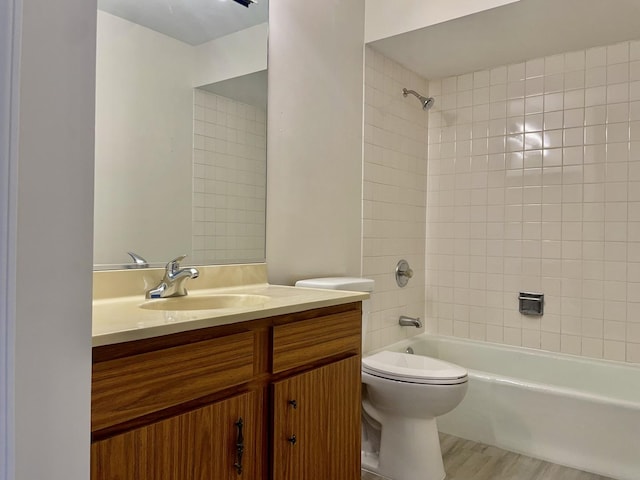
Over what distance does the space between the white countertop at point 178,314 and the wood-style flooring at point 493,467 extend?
3.40ft

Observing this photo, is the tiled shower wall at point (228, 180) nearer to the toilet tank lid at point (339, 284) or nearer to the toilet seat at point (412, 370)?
the toilet tank lid at point (339, 284)

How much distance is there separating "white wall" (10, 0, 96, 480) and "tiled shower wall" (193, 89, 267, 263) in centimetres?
116

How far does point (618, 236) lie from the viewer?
250 cm

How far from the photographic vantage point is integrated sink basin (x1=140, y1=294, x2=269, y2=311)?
150cm

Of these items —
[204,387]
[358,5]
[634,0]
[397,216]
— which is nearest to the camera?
[204,387]

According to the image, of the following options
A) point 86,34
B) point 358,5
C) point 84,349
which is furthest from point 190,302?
point 358,5

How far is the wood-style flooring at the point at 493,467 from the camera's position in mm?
2078

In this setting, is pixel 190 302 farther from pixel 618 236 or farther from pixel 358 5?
pixel 618 236

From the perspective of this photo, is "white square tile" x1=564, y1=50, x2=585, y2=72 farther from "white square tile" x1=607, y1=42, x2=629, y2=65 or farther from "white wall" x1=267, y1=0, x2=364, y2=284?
"white wall" x1=267, y1=0, x2=364, y2=284

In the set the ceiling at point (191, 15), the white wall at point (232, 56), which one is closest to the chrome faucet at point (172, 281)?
the white wall at point (232, 56)

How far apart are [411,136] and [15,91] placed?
256cm

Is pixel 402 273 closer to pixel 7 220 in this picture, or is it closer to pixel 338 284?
pixel 338 284

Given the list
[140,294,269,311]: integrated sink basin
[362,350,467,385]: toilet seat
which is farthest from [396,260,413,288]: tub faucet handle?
[140,294,269,311]: integrated sink basin

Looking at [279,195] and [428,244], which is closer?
[279,195]
